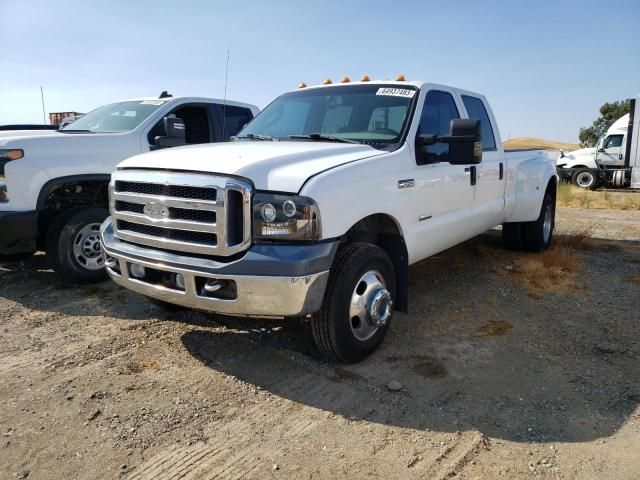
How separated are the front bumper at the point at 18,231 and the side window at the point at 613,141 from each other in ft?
66.9

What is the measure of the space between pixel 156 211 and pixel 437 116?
257 cm

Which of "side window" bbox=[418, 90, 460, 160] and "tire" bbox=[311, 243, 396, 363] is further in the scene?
"side window" bbox=[418, 90, 460, 160]

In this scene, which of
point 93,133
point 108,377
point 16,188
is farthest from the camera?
point 93,133

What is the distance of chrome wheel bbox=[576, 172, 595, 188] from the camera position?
774 inches

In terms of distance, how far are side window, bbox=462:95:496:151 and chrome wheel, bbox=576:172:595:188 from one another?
634 inches

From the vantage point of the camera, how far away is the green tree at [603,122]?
3875 centimetres

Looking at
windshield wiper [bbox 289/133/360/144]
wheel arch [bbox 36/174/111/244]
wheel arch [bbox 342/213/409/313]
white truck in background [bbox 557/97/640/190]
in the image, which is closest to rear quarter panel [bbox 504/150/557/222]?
wheel arch [bbox 342/213/409/313]

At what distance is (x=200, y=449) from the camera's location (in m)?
2.69

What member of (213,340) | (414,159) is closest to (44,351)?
(213,340)

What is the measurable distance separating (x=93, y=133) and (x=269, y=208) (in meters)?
3.49

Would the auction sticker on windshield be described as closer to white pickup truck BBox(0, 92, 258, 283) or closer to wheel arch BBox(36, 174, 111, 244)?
white pickup truck BBox(0, 92, 258, 283)

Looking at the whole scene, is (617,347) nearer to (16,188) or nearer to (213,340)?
(213,340)

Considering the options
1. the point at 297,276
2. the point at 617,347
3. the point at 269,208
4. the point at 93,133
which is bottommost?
the point at 617,347

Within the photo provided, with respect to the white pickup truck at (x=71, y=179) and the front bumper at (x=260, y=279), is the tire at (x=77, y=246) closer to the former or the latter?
the white pickup truck at (x=71, y=179)
